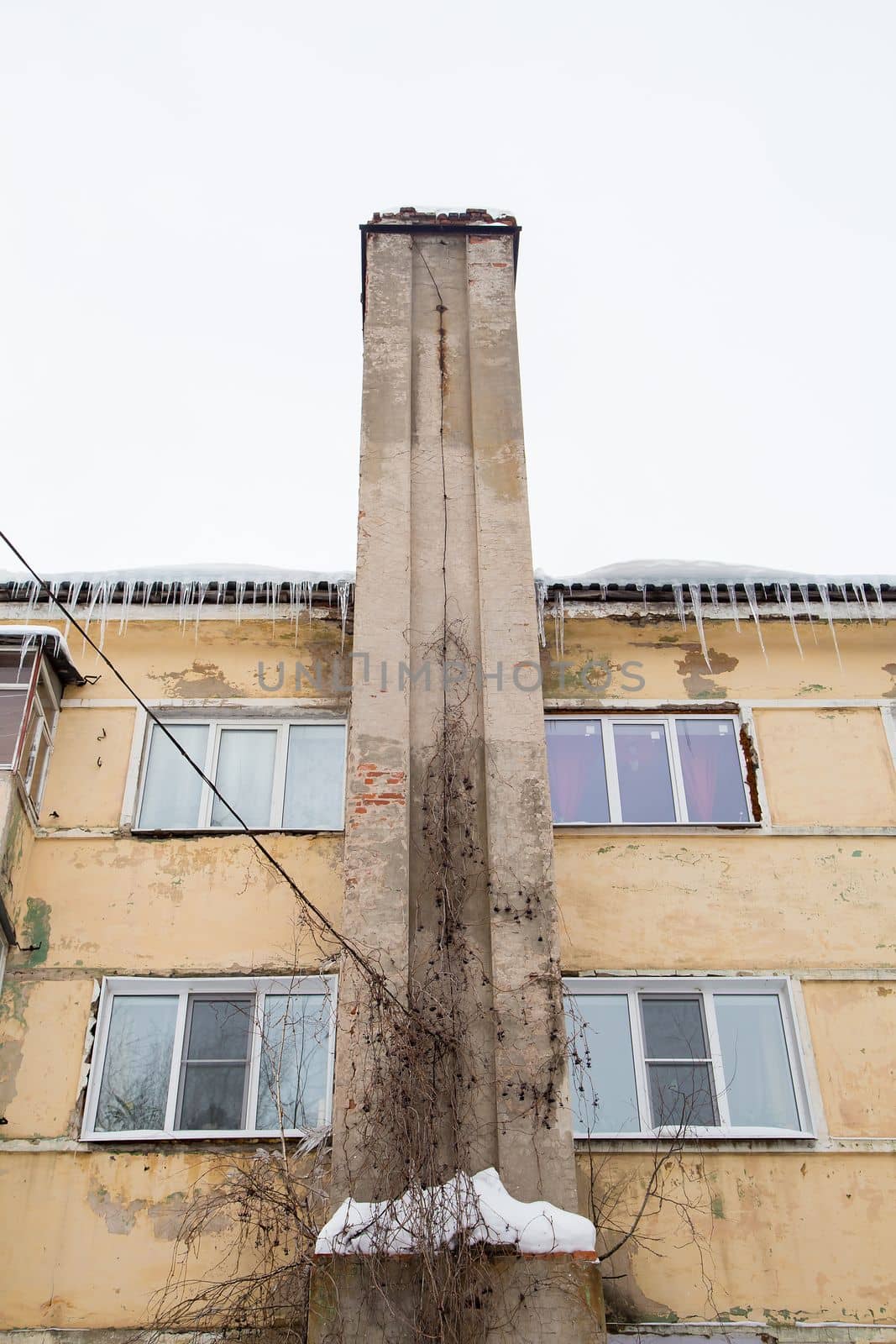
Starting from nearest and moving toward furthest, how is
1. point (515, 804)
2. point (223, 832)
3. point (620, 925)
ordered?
point (515, 804) < point (620, 925) < point (223, 832)

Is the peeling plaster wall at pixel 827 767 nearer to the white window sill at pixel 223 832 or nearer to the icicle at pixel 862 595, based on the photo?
the icicle at pixel 862 595

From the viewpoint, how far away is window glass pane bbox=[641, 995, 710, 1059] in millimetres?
8742

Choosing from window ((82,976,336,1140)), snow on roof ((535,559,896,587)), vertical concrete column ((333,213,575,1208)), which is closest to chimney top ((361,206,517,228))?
vertical concrete column ((333,213,575,1208))

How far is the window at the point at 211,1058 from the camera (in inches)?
332

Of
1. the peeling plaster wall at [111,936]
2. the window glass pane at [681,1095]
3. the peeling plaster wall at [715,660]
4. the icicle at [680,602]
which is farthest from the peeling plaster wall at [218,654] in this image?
the window glass pane at [681,1095]

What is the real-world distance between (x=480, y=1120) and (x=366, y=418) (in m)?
5.87

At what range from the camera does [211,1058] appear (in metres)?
8.71

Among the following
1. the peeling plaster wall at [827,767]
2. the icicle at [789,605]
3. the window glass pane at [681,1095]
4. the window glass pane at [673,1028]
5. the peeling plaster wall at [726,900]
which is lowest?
the window glass pane at [681,1095]

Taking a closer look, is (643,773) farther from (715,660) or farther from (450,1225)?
(450,1225)

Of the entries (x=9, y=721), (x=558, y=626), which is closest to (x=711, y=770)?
(x=558, y=626)

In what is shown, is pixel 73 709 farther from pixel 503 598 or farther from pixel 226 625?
pixel 503 598

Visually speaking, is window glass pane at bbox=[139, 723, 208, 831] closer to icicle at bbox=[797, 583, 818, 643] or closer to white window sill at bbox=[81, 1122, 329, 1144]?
white window sill at bbox=[81, 1122, 329, 1144]

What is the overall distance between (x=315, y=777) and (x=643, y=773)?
278 cm

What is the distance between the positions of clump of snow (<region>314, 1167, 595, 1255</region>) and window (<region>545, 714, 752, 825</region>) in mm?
3568
